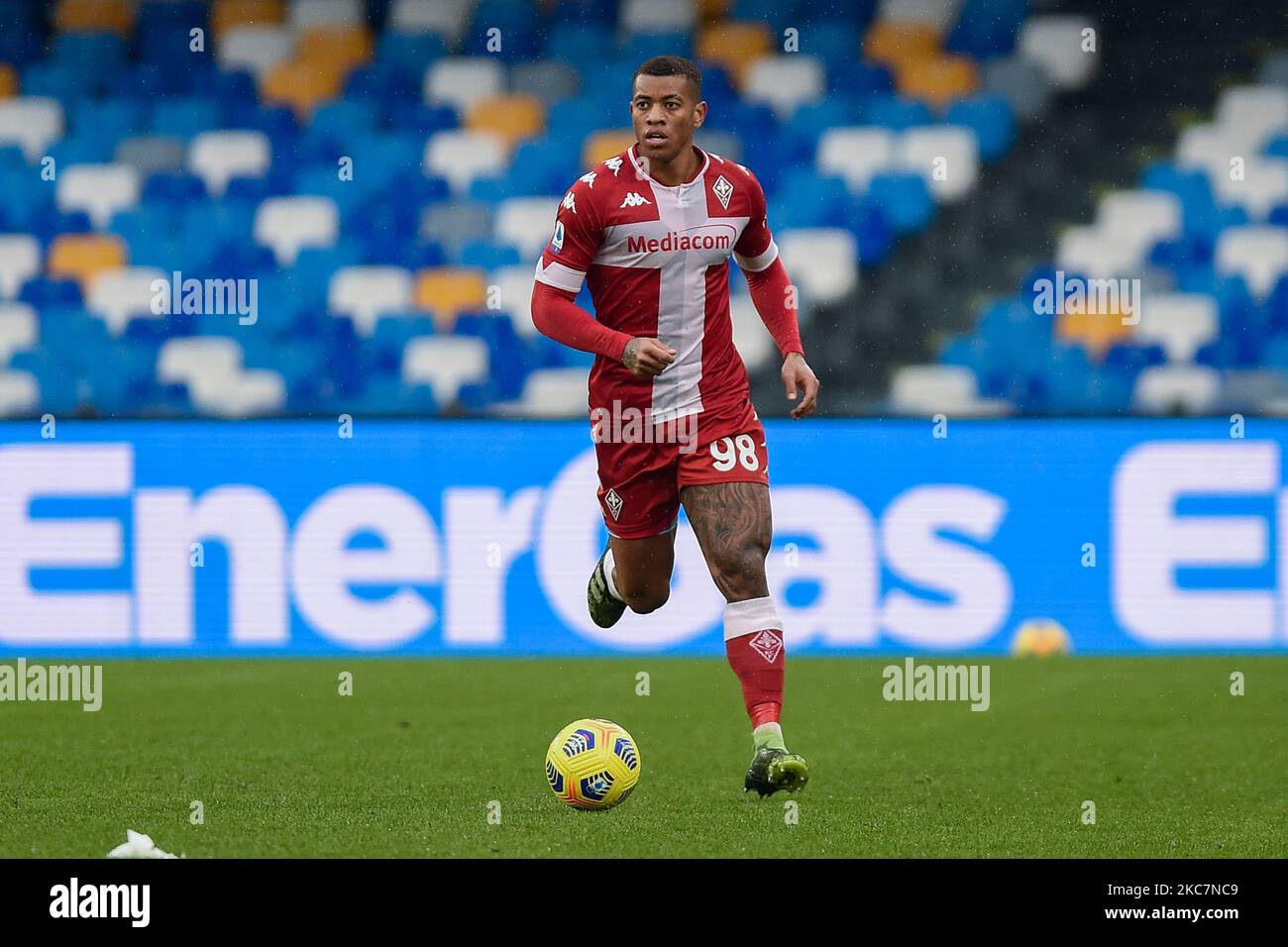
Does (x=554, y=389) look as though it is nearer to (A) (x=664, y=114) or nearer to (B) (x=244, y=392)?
(B) (x=244, y=392)

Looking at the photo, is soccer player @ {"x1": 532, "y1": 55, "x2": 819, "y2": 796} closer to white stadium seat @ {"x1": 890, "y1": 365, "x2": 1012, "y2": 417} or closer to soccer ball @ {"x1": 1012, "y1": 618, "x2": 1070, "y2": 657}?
soccer ball @ {"x1": 1012, "y1": 618, "x2": 1070, "y2": 657}

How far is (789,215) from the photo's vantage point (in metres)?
11.4

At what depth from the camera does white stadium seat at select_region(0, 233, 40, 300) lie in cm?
1128

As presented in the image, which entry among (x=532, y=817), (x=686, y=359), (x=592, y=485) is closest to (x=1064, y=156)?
(x=592, y=485)

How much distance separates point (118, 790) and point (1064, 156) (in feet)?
25.4

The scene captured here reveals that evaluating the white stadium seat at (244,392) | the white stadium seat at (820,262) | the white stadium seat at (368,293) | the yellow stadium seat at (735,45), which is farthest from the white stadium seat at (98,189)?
A: the white stadium seat at (820,262)

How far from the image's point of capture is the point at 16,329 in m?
11.2

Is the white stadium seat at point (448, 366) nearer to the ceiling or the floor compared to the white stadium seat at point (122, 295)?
nearer to the floor

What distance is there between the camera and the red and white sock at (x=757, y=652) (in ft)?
17.5

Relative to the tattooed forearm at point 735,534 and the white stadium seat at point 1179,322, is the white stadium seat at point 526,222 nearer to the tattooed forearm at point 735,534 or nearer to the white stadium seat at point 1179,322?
the white stadium seat at point 1179,322

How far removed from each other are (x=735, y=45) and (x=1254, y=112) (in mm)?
3301

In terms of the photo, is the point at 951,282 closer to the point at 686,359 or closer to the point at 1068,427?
the point at 1068,427

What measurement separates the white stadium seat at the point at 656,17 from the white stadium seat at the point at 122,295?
135 inches

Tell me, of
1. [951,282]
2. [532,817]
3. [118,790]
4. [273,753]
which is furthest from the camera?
[951,282]
